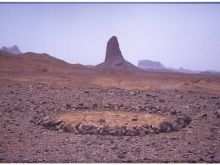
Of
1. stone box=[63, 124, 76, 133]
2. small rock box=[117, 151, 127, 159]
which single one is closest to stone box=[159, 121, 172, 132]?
small rock box=[117, 151, 127, 159]

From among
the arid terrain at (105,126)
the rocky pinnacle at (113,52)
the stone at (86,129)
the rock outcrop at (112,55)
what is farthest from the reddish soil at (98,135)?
the rocky pinnacle at (113,52)

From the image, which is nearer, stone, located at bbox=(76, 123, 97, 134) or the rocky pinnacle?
stone, located at bbox=(76, 123, 97, 134)

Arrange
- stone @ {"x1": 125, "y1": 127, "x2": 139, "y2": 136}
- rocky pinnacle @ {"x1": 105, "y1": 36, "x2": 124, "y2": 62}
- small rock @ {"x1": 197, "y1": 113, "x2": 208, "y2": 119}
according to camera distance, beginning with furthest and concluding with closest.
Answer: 1. rocky pinnacle @ {"x1": 105, "y1": 36, "x2": 124, "y2": 62}
2. small rock @ {"x1": 197, "y1": 113, "x2": 208, "y2": 119}
3. stone @ {"x1": 125, "y1": 127, "x2": 139, "y2": 136}

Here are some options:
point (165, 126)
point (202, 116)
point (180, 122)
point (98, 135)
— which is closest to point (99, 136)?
point (98, 135)

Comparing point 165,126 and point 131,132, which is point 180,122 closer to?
point 165,126

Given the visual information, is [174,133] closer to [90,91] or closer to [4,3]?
[90,91]

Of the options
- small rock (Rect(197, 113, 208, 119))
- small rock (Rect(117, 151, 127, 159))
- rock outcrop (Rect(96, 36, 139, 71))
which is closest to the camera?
small rock (Rect(117, 151, 127, 159))

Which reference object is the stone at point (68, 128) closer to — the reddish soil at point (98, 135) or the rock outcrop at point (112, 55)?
the reddish soil at point (98, 135)

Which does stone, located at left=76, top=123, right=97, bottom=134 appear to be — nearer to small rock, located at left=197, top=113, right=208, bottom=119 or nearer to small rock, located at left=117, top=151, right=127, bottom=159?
small rock, located at left=117, top=151, right=127, bottom=159

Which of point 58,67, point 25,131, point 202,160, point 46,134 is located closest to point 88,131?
point 46,134
